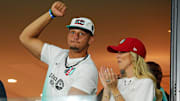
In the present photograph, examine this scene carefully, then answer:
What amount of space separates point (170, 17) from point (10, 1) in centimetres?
170

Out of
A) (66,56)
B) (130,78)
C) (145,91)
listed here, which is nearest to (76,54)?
(66,56)

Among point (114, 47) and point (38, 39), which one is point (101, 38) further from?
point (38, 39)

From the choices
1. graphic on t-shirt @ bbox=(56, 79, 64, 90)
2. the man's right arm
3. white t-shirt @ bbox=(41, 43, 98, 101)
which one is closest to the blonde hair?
white t-shirt @ bbox=(41, 43, 98, 101)

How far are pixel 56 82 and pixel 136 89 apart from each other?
801 millimetres

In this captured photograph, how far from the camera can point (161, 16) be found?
2.96m

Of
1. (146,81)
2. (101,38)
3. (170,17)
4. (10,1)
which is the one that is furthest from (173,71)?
(10,1)

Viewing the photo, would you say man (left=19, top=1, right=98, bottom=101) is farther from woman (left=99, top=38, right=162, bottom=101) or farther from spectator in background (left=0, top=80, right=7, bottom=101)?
spectator in background (left=0, top=80, right=7, bottom=101)

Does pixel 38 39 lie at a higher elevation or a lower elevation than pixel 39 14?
lower

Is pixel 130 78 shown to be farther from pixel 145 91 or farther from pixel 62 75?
pixel 62 75

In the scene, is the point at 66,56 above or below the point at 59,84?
above

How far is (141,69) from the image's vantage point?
2770mm

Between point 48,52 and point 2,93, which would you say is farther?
point 48,52

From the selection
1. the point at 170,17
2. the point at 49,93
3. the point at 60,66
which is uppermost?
the point at 170,17

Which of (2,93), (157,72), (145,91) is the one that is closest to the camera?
(2,93)
